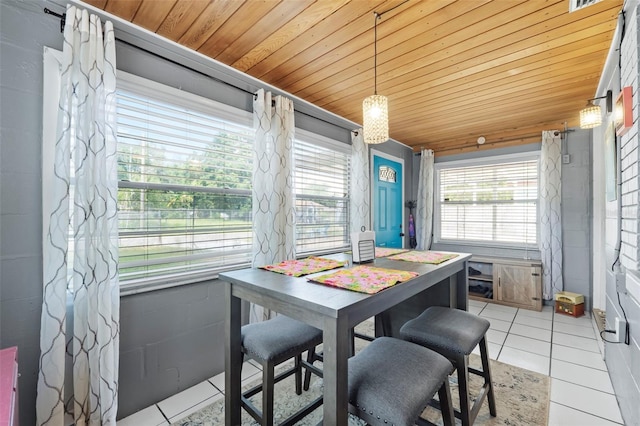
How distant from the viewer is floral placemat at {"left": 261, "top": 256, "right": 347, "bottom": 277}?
1.60 metres

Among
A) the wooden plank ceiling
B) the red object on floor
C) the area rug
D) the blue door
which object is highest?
the wooden plank ceiling

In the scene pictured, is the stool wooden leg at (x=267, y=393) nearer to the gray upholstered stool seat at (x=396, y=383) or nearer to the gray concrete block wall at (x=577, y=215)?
the gray upholstered stool seat at (x=396, y=383)

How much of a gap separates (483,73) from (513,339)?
8.44 ft

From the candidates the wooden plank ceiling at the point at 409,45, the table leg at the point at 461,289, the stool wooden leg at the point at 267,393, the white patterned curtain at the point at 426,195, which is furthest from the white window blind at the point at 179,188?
the white patterned curtain at the point at 426,195

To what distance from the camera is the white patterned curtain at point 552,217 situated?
360 cm

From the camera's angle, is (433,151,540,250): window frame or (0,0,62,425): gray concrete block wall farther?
(433,151,540,250): window frame

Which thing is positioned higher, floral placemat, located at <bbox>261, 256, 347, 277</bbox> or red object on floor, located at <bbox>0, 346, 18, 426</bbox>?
floral placemat, located at <bbox>261, 256, 347, 277</bbox>

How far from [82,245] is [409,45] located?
2.41 meters

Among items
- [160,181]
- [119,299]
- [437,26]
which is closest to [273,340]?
[119,299]

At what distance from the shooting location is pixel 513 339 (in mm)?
2828

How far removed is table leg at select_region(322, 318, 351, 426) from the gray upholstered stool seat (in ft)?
0.31

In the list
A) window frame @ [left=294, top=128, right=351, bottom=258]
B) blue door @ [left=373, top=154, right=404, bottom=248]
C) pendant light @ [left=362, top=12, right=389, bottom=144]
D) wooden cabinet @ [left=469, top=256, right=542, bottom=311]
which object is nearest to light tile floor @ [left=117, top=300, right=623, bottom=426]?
wooden cabinet @ [left=469, top=256, right=542, bottom=311]

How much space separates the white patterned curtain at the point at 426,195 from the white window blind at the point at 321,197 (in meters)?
1.69

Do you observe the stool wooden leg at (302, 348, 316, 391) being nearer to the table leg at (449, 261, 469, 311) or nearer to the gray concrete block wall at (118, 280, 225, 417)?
Answer: the gray concrete block wall at (118, 280, 225, 417)
